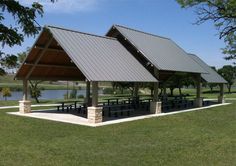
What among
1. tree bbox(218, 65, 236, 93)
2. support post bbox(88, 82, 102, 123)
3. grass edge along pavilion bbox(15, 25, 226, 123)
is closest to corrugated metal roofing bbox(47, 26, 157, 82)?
grass edge along pavilion bbox(15, 25, 226, 123)

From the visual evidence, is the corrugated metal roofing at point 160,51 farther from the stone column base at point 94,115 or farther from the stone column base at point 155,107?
the stone column base at point 94,115

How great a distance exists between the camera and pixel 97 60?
60.2ft

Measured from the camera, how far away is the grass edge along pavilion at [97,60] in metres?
17.2

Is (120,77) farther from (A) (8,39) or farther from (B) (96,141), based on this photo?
(A) (8,39)

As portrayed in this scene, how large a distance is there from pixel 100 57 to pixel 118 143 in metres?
7.86

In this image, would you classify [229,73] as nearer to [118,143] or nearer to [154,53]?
[154,53]

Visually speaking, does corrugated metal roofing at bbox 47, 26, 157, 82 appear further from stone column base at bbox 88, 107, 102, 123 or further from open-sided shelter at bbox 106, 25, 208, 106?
stone column base at bbox 88, 107, 102, 123

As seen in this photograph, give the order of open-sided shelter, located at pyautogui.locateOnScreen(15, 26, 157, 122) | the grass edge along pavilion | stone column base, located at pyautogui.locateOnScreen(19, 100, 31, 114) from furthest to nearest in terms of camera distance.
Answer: stone column base, located at pyautogui.locateOnScreen(19, 100, 31, 114)
the grass edge along pavilion
open-sided shelter, located at pyautogui.locateOnScreen(15, 26, 157, 122)

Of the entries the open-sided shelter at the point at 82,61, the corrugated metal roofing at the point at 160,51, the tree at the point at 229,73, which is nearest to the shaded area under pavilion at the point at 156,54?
the corrugated metal roofing at the point at 160,51

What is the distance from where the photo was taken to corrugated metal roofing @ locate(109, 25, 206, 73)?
22.5 m

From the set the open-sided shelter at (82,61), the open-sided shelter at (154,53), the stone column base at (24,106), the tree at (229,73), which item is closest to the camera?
the open-sided shelter at (82,61)

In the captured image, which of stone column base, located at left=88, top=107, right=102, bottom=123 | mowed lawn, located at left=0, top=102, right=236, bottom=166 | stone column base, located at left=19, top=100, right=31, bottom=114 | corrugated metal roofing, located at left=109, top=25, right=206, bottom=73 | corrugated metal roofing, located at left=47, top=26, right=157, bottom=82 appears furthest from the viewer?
corrugated metal roofing, located at left=109, top=25, right=206, bottom=73

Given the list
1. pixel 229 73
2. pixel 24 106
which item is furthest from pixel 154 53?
pixel 229 73

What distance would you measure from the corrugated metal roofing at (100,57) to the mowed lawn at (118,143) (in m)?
2.77
